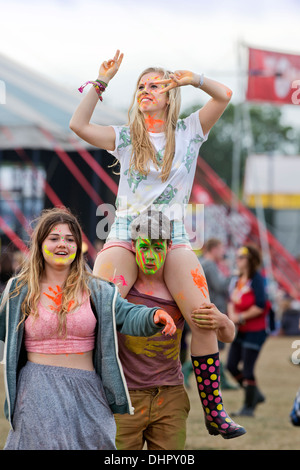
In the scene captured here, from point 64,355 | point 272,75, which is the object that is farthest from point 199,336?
point 272,75

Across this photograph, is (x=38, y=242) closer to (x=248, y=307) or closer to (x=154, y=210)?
(x=154, y=210)

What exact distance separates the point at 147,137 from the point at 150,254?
514mm

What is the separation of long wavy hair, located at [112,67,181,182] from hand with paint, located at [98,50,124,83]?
0.46 feet

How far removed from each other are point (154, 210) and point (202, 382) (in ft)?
2.51

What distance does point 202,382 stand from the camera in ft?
11.1

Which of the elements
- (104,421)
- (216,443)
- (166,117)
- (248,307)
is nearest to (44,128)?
(248,307)

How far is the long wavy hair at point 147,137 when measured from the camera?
11.0 ft

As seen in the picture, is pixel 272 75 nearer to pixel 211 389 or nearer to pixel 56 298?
pixel 211 389

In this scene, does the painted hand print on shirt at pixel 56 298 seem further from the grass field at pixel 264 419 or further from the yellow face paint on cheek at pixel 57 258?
the grass field at pixel 264 419

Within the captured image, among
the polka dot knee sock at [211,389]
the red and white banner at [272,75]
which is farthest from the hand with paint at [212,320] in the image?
the red and white banner at [272,75]

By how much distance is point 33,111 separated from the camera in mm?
10422

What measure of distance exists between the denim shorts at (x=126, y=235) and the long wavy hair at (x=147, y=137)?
22 cm

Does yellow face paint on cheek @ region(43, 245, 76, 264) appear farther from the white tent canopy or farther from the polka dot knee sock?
the white tent canopy

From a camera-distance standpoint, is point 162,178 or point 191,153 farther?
point 191,153
